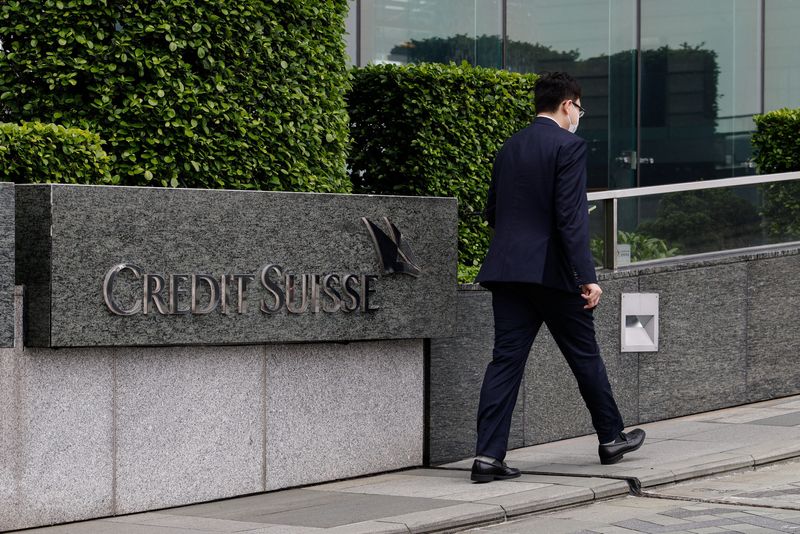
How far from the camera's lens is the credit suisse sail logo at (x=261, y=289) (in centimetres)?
629

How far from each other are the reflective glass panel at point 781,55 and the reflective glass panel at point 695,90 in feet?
1.20

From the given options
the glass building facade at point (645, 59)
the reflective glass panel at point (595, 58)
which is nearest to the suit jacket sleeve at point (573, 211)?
the glass building facade at point (645, 59)

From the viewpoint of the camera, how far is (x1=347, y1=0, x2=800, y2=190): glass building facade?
48.5 ft

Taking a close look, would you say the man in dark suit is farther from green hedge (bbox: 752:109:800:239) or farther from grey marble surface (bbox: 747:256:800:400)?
green hedge (bbox: 752:109:800:239)

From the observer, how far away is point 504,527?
600 cm

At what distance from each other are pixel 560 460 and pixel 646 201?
247 cm

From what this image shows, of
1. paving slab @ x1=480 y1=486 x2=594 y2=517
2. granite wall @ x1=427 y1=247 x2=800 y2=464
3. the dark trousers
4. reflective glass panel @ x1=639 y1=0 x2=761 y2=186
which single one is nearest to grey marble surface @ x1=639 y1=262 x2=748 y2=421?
granite wall @ x1=427 y1=247 x2=800 y2=464

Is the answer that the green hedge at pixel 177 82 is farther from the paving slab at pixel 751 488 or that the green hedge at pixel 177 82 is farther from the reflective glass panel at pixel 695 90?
the reflective glass panel at pixel 695 90

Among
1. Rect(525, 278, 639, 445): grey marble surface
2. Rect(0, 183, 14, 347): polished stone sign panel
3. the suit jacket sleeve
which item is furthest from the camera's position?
Rect(525, 278, 639, 445): grey marble surface

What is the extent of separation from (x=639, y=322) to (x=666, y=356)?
0.36 meters

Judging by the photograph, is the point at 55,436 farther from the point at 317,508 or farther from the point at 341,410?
the point at 341,410

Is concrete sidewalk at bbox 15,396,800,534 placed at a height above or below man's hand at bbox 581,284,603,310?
below

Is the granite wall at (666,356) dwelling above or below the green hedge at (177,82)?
below

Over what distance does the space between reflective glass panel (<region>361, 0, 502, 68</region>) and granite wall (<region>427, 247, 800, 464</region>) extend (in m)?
5.19
